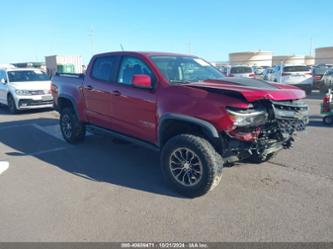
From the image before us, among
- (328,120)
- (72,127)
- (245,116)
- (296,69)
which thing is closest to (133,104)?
(245,116)

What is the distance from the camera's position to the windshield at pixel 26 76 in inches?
496

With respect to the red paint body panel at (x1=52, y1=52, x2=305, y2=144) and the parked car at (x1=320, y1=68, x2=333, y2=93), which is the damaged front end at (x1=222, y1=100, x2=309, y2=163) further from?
the parked car at (x1=320, y1=68, x2=333, y2=93)

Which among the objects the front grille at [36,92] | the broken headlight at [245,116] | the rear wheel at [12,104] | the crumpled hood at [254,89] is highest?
the crumpled hood at [254,89]

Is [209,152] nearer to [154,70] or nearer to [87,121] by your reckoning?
[154,70]

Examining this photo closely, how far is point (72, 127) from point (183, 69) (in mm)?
3072

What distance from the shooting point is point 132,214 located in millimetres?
3812

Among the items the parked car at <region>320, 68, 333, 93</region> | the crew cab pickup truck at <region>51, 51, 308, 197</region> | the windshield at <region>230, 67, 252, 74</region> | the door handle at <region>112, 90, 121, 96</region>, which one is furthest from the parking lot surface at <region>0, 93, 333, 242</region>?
the windshield at <region>230, 67, 252, 74</region>

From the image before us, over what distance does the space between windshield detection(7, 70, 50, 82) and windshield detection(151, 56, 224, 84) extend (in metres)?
9.22

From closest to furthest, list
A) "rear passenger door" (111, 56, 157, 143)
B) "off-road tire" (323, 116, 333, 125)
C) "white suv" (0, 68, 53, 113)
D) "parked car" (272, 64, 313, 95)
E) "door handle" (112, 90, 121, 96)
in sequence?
"rear passenger door" (111, 56, 157, 143) < "door handle" (112, 90, 121, 96) < "off-road tire" (323, 116, 333, 125) < "white suv" (0, 68, 53, 113) < "parked car" (272, 64, 313, 95)

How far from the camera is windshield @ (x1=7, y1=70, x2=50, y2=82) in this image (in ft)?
41.3

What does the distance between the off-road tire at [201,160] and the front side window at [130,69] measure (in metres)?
1.23

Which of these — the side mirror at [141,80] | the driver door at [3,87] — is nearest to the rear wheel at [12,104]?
the driver door at [3,87]

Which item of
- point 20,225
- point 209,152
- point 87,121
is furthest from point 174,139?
point 87,121

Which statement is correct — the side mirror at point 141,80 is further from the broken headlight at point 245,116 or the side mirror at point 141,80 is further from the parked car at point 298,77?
the parked car at point 298,77
